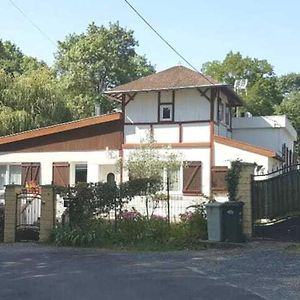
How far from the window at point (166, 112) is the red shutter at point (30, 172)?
654 centimetres

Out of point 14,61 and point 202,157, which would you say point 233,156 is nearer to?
point 202,157

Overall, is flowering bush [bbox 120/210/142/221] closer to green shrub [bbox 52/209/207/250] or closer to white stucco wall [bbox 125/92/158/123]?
green shrub [bbox 52/209/207/250]

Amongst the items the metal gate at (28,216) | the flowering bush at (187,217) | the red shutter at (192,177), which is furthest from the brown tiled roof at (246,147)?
the metal gate at (28,216)

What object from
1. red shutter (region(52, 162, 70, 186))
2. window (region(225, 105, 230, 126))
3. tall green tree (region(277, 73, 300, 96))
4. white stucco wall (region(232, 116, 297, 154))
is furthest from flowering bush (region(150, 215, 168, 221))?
tall green tree (region(277, 73, 300, 96))

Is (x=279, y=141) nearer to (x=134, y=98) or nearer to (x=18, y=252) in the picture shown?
(x=134, y=98)

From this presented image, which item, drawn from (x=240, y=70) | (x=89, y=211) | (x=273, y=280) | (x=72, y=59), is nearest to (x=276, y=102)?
(x=240, y=70)

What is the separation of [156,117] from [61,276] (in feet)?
57.1

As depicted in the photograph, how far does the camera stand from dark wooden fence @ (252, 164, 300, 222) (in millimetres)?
15875

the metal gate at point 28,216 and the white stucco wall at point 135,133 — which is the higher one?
the white stucco wall at point 135,133

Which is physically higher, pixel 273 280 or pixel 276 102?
pixel 276 102

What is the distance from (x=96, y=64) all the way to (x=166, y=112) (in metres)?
25.1

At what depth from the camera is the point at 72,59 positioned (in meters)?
51.2

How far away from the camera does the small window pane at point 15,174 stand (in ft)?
94.7

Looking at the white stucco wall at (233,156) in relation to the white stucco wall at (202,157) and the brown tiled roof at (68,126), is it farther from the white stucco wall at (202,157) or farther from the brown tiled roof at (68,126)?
the brown tiled roof at (68,126)
